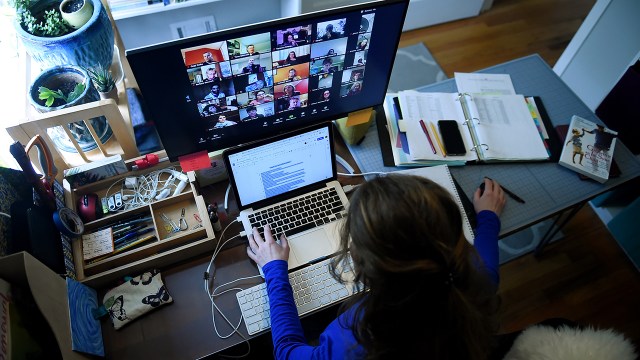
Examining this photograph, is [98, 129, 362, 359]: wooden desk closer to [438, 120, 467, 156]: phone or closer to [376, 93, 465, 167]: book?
[376, 93, 465, 167]: book

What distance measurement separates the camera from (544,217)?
122cm

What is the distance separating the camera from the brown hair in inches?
28.1

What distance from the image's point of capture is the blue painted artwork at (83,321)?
0.87m

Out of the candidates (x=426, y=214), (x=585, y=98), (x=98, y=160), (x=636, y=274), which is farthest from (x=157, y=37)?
(x=636, y=274)

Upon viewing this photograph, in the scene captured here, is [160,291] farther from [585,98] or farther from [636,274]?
[585,98]

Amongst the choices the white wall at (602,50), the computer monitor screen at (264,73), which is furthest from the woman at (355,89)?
the white wall at (602,50)

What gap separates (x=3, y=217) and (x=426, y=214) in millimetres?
965

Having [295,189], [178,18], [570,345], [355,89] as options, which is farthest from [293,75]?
[178,18]

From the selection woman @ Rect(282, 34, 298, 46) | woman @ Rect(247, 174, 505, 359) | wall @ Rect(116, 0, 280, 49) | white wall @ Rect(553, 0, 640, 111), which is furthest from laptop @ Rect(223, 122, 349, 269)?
white wall @ Rect(553, 0, 640, 111)

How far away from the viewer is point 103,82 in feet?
4.12

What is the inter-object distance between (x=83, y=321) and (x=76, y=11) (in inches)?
32.9

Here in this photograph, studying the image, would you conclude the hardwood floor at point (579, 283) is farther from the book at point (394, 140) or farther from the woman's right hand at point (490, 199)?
the book at point (394, 140)

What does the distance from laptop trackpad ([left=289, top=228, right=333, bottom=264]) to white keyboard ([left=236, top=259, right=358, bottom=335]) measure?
33 mm

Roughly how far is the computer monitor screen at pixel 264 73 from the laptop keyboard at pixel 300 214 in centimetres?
21
